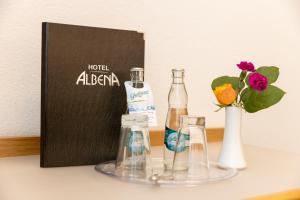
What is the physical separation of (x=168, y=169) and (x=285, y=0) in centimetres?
117

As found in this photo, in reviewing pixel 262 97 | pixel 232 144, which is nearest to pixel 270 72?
pixel 262 97

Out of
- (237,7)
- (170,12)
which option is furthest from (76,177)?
(237,7)

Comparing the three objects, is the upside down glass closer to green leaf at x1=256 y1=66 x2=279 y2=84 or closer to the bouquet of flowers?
the bouquet of flowers

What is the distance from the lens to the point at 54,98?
90cm

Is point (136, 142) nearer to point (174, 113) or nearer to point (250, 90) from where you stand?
point (174, 113)

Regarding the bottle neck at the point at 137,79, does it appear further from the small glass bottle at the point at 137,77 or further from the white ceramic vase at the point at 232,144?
the white ceramic vase at the point at 232,144

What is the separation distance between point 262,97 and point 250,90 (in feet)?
0.12

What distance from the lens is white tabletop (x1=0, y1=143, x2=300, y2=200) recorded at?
2.28ft

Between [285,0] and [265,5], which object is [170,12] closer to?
[265,5]

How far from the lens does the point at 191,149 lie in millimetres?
873

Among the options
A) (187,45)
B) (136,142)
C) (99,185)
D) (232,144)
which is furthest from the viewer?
(187,45)

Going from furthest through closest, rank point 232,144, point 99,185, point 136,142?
point 232,144 < point 136,142 < point 99,185

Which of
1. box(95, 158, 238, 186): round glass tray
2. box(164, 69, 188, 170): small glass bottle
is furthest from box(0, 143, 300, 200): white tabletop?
box(164, 69, 188, 170): small glass bottle

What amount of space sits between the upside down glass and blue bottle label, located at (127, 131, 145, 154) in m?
0.08
